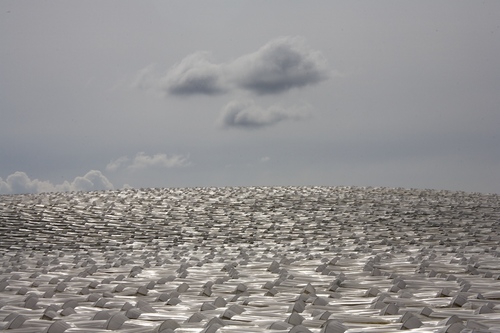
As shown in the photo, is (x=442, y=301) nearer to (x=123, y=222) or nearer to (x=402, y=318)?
(x=402, y=318)

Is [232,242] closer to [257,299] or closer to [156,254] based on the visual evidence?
[156,254]

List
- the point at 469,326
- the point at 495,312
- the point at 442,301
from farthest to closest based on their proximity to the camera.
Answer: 1. the point at 442,301
2. the point at 495,312
3. the point at 469,326

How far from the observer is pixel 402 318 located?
1041 cm

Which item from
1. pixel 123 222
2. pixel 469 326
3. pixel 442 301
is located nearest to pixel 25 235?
pixel 123 222

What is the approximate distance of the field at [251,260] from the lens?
11.4 m

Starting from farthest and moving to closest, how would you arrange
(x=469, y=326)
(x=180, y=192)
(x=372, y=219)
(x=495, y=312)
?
(x=180, y=192) → (x=372, y=219) → (x=495, y=312) → (x=469, y=326)

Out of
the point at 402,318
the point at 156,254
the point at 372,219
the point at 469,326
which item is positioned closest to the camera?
the point at 469,326

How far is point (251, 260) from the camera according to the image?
70.2 ft

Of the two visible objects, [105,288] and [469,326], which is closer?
[469,326]

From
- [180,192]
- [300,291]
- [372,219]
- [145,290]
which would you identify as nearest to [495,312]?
[300,291]

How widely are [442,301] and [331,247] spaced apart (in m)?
12.6

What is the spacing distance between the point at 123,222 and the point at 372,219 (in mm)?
14269

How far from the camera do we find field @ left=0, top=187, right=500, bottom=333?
11.4 meters

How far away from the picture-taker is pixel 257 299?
13766 mm
